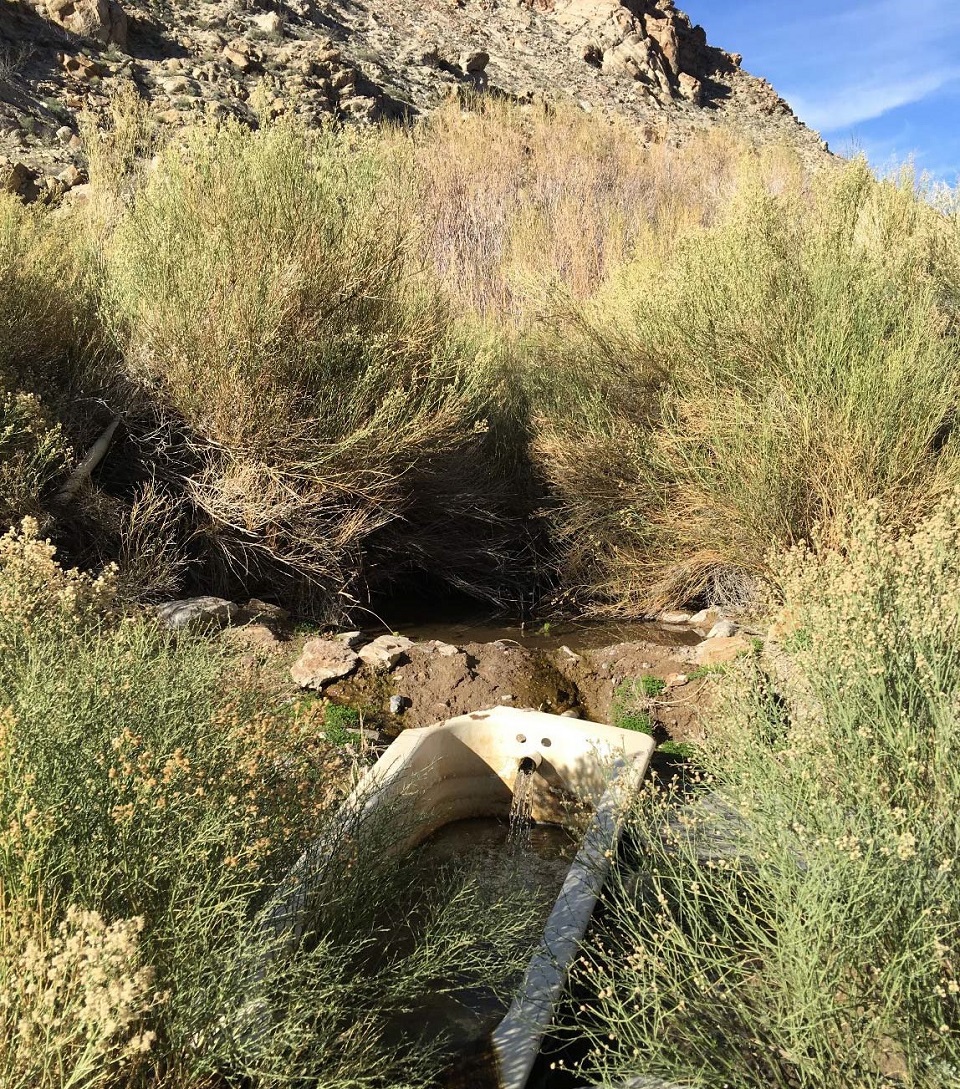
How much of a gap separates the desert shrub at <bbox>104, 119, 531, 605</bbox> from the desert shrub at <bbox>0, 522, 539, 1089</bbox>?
11.4 ft

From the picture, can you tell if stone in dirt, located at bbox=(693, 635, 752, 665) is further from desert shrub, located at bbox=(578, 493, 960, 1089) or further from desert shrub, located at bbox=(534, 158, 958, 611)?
desert shrub, located at bbox=(578, 493, 960, 1089)

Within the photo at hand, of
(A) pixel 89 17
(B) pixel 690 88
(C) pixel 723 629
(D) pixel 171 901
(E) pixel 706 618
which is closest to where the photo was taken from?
(D) pixel 171 901

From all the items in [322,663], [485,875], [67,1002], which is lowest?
[485,875]

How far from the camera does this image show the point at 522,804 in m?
4.51

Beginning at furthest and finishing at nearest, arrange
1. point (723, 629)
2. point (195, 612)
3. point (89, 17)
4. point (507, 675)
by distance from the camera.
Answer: point (89, 17), point (723, 629), point (507, 675), point (195, 612)

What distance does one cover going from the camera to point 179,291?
6234mm

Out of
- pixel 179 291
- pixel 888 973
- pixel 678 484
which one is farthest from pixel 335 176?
pixel 888 973

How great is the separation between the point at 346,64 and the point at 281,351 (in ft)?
56.1

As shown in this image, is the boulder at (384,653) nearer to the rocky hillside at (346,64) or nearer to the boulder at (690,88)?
the rocky hillside at (346,64)

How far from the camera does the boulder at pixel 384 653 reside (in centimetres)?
585

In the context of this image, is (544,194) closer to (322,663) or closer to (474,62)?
(322,663)

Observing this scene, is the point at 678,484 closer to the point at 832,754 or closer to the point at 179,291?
the point at 179,291

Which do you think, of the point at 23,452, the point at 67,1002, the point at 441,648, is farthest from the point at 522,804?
the point at 23,452

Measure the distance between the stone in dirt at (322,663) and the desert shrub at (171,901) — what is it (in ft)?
8.53
